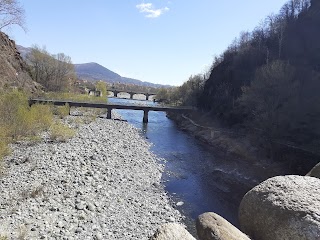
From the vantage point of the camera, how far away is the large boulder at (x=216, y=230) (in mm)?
6066

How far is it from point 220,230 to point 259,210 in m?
1.36

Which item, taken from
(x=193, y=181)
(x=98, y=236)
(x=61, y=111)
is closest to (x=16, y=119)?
(x=193, y=181)

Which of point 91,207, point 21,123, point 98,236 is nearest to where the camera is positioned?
point 98,236

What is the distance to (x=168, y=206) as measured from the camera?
20.2 m

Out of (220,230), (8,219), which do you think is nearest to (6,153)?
(8,219)

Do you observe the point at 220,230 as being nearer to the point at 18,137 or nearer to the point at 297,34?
the point at 18,137

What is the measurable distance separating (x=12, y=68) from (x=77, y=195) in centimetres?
5679

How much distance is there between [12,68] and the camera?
6525 centimetres

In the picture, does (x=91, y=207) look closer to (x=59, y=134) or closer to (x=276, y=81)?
(x=59, y=134)

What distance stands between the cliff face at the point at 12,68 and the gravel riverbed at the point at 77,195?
3537 centimetres

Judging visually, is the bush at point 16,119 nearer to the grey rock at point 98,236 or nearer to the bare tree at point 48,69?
the grey rock at point 98,236

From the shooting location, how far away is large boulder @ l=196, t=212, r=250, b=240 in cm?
607

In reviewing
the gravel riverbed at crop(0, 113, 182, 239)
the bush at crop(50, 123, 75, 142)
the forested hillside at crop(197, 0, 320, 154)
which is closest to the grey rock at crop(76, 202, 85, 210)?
the gravel riverbed at crop(0, 113, 182, 239)

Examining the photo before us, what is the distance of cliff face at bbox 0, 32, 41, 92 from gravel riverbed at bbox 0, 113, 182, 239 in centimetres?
3537
